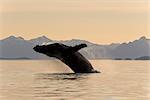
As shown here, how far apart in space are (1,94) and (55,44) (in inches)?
491

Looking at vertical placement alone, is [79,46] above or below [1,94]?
above

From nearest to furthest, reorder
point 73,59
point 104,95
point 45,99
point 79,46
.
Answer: point 45,99
point 104,95
point 79,46
point 73,59

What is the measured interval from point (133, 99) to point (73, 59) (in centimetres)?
1601

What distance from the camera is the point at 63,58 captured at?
35125 millimetres

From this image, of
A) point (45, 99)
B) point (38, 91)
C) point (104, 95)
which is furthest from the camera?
point (38, 91)

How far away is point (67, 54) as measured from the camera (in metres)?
34.5

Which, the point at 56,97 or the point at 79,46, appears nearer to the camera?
the point at 56,97

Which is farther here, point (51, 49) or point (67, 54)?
point (67, 54)

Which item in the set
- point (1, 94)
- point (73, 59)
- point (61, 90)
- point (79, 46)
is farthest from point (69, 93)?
point (73, 59)

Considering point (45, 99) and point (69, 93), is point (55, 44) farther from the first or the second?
point (45, 99)

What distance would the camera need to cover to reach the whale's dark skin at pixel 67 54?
110 feet

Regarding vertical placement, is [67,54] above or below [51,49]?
below

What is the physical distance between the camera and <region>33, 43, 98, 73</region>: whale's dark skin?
33562mm

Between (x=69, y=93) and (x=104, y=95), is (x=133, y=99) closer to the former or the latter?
(x=104, y=95)
